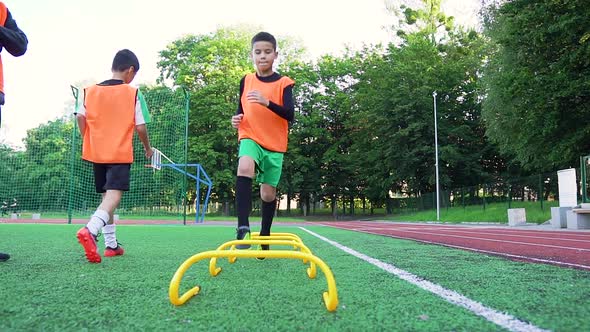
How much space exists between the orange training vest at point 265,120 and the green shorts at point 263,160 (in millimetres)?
47

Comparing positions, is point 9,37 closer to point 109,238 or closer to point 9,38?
point 9,38

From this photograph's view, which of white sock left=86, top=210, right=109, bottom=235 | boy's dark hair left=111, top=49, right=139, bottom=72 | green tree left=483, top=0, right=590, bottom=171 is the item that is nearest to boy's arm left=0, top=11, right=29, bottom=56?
boy's dark hair left=111, top=49, right=139, bottom=72

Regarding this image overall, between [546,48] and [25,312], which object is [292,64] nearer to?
[546,48]

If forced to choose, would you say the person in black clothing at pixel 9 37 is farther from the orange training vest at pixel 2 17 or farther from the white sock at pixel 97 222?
the white sock at pixel 97 222

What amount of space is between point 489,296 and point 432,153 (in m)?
31.2

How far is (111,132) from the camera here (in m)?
3.83

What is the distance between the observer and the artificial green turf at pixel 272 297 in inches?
64.7

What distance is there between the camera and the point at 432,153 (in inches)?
1256

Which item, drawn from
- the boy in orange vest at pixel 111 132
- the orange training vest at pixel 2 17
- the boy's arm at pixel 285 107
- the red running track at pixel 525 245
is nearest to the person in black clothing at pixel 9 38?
the orange training vest at pixel 2 17

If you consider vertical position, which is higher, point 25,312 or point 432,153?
point 432,153

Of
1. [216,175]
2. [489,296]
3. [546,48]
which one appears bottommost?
[489,296]

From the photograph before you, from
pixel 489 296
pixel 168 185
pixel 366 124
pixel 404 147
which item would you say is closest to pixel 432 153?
pixel 404 147

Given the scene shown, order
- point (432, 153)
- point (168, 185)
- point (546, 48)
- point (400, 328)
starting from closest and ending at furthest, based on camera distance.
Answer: point (400, 328), point (546, 48), point (168, 185), point (432, 153)

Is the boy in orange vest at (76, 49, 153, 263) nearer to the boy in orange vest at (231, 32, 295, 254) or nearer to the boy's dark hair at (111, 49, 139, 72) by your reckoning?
the boy's dark hair at (111, 49, 139, 72)
